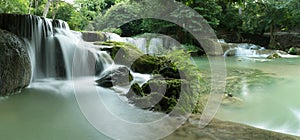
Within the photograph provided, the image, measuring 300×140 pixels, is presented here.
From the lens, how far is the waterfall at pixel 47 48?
580 cm

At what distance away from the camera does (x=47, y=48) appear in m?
6.25

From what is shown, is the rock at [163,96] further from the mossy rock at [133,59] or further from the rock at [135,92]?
the mossy rock at [133,59]

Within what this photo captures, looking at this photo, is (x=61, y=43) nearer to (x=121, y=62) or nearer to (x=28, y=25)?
(x=28, y=25)

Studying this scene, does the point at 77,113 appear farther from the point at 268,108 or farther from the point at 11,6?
the point at 11,6

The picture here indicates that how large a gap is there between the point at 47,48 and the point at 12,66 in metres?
2.12

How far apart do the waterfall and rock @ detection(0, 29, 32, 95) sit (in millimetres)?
1043

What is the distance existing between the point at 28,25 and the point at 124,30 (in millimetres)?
16818

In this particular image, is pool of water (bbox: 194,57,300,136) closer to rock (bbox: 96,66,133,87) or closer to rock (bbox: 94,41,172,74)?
rock (bbox: 96,66,133,87)

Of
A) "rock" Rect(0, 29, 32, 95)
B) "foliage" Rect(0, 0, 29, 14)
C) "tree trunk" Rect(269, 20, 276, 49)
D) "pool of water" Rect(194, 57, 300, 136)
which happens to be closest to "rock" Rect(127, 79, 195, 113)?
"pool of water" Rect(194, 57, 300, 136)

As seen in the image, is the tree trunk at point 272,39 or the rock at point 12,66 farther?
the tree trunk at point 272,39

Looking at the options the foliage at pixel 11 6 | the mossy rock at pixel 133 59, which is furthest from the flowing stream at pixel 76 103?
the foliage at pixel 11 6

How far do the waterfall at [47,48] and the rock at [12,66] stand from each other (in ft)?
3.42

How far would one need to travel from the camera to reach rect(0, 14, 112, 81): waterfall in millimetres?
5805

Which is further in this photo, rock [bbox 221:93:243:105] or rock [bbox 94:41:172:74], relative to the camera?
rock [bbox 94:41:172:74]
